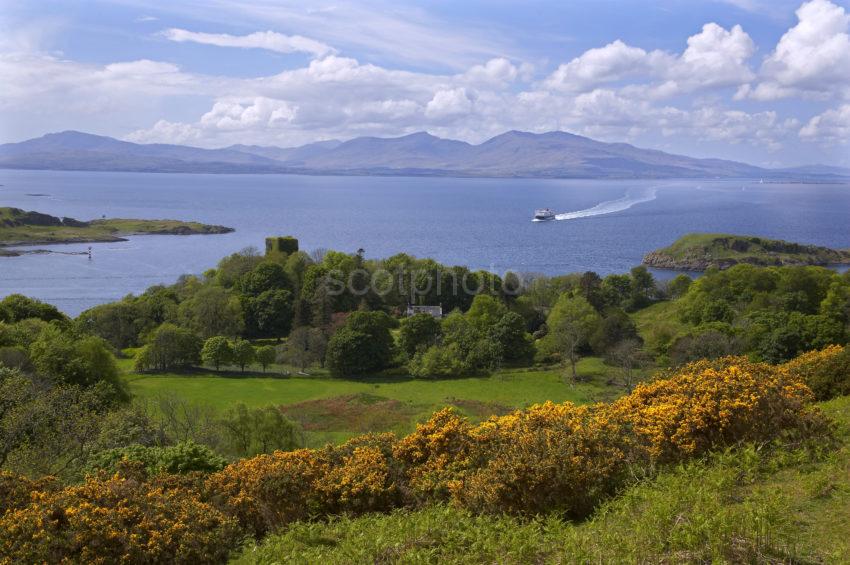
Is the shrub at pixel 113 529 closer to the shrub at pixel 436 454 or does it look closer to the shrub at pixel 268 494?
the shrub at pixel 268 494

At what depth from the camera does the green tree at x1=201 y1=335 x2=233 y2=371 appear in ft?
132

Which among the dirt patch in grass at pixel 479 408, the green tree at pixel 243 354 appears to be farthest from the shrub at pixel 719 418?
the green tree at pixel 243 354

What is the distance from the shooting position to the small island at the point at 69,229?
102m

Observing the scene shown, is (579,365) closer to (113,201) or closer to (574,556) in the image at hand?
(574,556)

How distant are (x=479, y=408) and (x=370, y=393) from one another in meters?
6.91

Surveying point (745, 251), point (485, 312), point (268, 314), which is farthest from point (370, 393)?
point (745, 251)

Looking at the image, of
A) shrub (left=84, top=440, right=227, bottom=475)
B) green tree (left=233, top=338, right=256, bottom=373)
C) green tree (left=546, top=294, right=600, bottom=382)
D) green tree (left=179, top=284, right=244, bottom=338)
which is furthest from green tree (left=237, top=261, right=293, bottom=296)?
shrub (left=84, top=440, right=227, bottom=475)

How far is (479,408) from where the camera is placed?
31.1 meters

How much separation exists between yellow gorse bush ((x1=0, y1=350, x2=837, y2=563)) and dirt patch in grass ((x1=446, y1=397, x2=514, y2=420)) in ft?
59.8

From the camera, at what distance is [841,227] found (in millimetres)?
136500

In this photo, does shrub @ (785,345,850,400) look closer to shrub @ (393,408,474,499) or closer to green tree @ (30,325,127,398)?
shrub @ (393,408,474,499)

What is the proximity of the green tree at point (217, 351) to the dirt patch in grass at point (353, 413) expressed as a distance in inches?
381

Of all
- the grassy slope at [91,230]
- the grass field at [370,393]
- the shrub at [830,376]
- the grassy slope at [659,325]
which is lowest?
the grass field at [370,393]

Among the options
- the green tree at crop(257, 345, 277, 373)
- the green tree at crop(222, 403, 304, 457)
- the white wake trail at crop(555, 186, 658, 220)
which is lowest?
the green tree at crop(257, 345, 277, 373)
